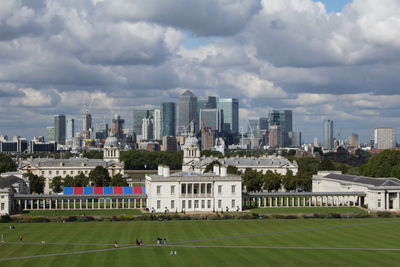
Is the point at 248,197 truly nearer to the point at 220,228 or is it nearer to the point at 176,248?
the point at 220,228

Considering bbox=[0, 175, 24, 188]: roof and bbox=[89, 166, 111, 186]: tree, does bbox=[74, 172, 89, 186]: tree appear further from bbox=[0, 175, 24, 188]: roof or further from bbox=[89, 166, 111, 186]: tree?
bbox=[0, 175, 24, 188]: roof

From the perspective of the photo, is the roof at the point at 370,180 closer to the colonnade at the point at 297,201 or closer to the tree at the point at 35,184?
the colonnade at the point at 297,201

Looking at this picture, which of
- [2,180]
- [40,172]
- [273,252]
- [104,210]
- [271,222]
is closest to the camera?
[273,252]

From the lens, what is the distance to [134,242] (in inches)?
3164

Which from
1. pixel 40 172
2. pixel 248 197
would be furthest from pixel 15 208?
pixel 40 172

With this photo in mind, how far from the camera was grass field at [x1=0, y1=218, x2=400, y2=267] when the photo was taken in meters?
68.4

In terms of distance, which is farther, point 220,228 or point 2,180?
point 2,180

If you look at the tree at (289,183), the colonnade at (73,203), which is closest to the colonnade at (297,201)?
the tree at (289,183)

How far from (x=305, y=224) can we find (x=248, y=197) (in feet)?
115

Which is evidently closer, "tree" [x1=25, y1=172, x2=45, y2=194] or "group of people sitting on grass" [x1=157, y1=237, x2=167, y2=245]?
"group of people sitting on grass" [x1=157, y1=237, x2=167, y2=245]

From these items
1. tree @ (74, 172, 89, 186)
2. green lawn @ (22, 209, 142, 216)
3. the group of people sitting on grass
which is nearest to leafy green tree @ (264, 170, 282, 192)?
tree @ (74, 172, 89, 186)

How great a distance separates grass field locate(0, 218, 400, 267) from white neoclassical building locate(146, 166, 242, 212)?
702 inches

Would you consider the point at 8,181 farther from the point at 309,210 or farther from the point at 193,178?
the point at 309,210

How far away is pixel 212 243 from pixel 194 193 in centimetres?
4218
